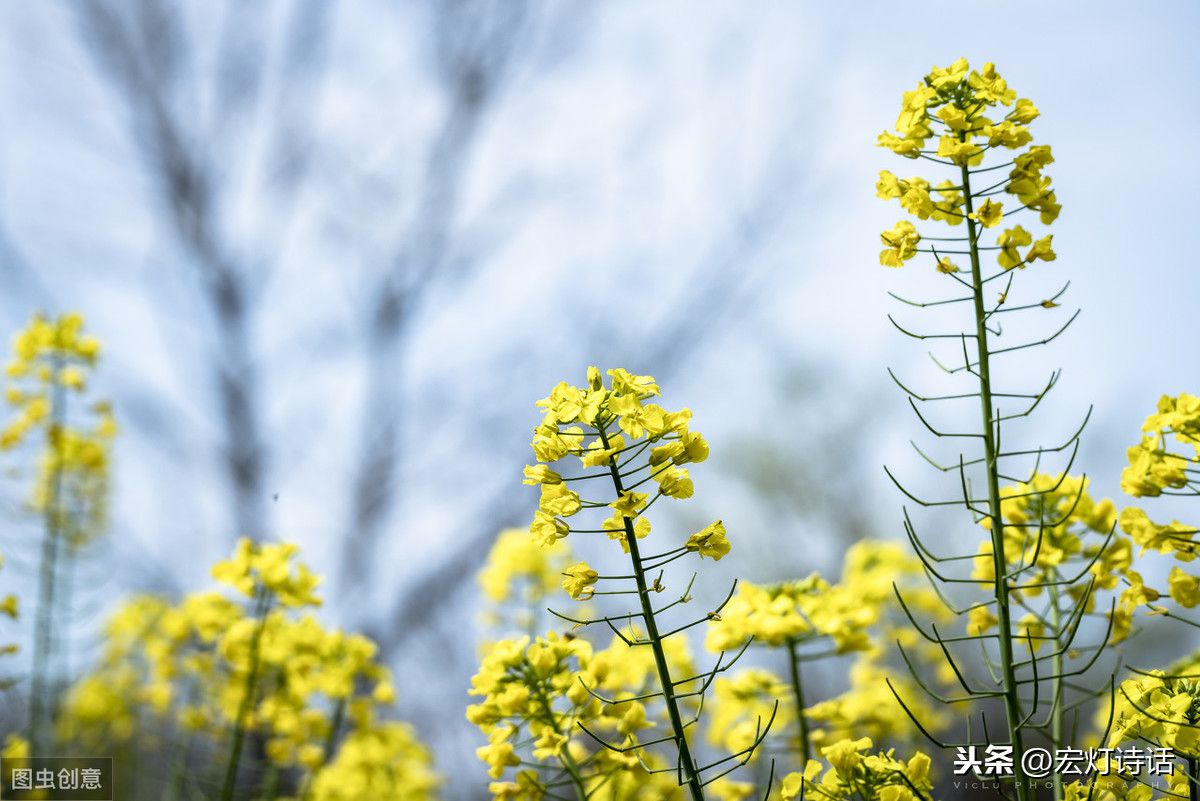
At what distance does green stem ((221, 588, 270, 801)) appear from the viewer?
1690 millimetres

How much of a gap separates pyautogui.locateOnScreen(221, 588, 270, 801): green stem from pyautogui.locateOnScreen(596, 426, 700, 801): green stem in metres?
1.07

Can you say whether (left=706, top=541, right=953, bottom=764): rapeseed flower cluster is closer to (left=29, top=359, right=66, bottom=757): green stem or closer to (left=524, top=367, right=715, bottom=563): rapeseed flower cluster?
(left=524, top=367, right=715, bottom=563): rapeseed flower cluster

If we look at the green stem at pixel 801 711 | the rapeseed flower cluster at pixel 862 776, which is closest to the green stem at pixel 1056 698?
the rapeseed flower cluster at pixel 862 776

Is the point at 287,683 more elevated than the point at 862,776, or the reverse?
the point at 287,683

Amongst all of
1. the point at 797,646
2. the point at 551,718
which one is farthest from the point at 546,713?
the point at 797,646

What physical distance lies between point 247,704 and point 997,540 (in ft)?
4.80

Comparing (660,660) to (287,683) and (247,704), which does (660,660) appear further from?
(287,683)

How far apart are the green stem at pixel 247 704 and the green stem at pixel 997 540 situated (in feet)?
4.56

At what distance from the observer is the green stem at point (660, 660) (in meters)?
0.99

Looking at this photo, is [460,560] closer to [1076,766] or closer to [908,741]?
[908,741]

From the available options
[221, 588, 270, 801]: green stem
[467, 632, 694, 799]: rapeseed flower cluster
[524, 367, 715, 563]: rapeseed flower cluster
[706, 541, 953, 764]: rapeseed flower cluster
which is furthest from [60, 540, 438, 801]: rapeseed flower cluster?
[524, 367, 715, 563]: rapeseed flower cluster

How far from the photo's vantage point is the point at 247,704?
5.73 ft

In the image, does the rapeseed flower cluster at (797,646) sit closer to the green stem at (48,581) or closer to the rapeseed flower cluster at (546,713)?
the rapeseed flower cluster at (546,713)

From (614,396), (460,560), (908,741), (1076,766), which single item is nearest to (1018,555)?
(1076,766)
